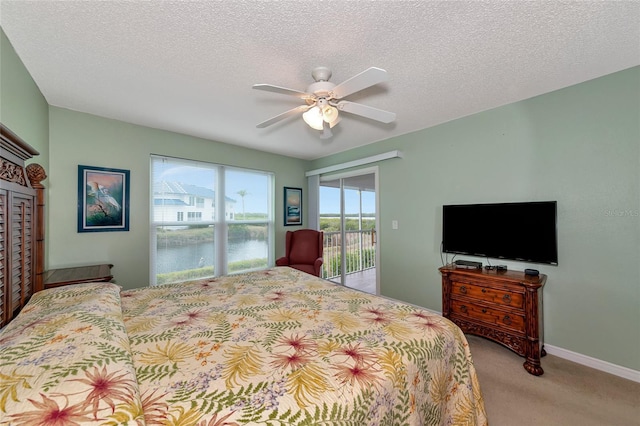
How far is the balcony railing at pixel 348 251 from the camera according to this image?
180 inches

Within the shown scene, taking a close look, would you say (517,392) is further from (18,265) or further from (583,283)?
(18,265)

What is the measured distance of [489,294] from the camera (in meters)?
2.37

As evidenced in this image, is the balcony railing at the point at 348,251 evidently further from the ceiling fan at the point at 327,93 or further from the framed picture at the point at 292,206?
the ceiling fan at the point at 327,93

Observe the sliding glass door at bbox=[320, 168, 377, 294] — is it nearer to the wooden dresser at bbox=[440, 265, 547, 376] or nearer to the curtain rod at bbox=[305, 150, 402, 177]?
the curtain rod at bbox=[305, 150, 402, 177]

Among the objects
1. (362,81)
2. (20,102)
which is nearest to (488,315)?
(362,81)

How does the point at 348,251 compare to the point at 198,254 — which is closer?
the point at 198,254

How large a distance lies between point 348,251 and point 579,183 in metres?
3.13

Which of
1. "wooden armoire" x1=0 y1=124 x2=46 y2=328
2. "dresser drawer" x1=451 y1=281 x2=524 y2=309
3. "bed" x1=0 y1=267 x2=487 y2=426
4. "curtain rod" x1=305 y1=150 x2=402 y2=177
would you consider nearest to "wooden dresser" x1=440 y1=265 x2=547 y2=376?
"dresser drawer" x1=451 y1=281 x2=524 y2=309

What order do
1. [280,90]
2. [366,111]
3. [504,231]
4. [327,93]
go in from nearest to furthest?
[280,90] < [327,93] < [366,111] < [504,231]

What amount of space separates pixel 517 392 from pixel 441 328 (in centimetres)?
120

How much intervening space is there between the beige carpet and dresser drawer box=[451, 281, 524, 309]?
1.71ft

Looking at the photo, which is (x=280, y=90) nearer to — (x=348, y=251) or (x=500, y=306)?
(x=500, y=306)

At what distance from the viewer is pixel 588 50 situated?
69.5 inches

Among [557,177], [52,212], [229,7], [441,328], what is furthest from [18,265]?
[557,177]
